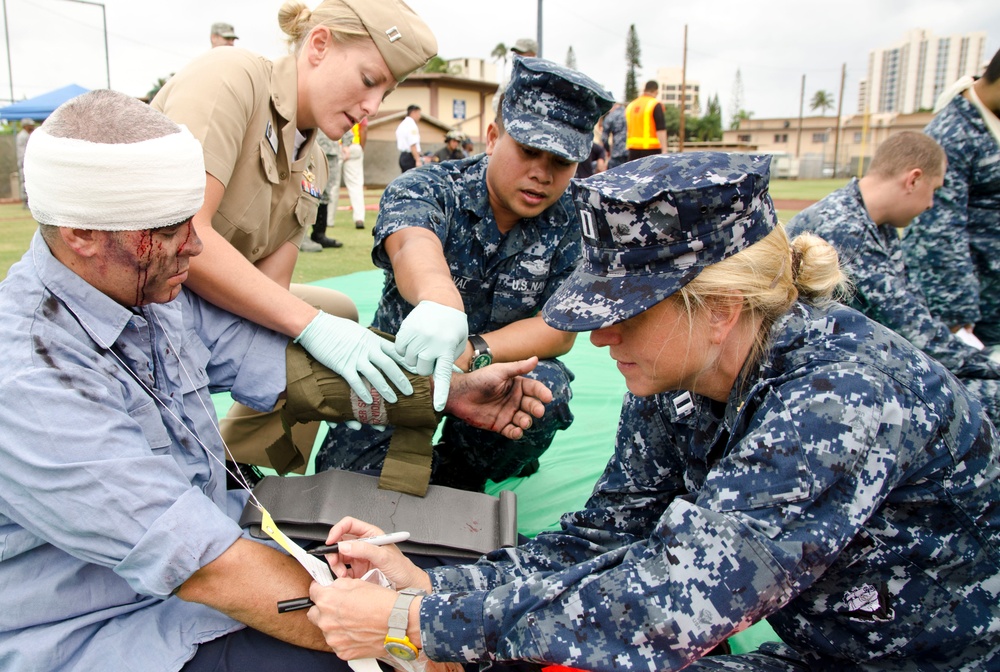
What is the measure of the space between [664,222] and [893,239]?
10.5 feet

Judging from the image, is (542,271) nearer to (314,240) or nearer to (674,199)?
(674,199)

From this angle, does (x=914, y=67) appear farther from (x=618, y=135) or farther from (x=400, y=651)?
(x=400, y=651)

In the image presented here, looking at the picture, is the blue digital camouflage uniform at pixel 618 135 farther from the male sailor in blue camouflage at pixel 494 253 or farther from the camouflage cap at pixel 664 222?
the camouflage cap at pixel 664 222

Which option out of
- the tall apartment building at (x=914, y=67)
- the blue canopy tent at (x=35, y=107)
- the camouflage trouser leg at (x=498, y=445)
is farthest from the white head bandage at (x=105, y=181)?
the tall apartment building at (x=914, y=67)

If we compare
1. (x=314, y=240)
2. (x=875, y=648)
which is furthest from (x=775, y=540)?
(x=314, y=240)

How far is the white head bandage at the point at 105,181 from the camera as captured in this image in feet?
4.87

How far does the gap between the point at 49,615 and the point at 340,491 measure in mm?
760

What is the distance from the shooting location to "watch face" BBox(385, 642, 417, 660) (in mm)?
1462

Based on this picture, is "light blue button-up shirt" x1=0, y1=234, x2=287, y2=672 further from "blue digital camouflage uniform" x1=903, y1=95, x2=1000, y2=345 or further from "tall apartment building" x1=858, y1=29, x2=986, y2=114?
"tall apartment building" x1=858, y1=29, x2=986, y2=114

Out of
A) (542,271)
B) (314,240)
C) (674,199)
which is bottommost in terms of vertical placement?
(314,240)

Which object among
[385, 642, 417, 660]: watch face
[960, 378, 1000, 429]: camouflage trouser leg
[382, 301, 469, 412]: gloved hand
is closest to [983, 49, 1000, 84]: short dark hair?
[960, 378, 1000, 429]: camouflage trouser leg

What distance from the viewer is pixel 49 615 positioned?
1559 mm

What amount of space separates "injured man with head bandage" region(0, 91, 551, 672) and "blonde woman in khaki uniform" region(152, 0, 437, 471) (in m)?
0.51

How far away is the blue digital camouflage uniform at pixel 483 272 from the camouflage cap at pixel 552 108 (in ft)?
1.42
